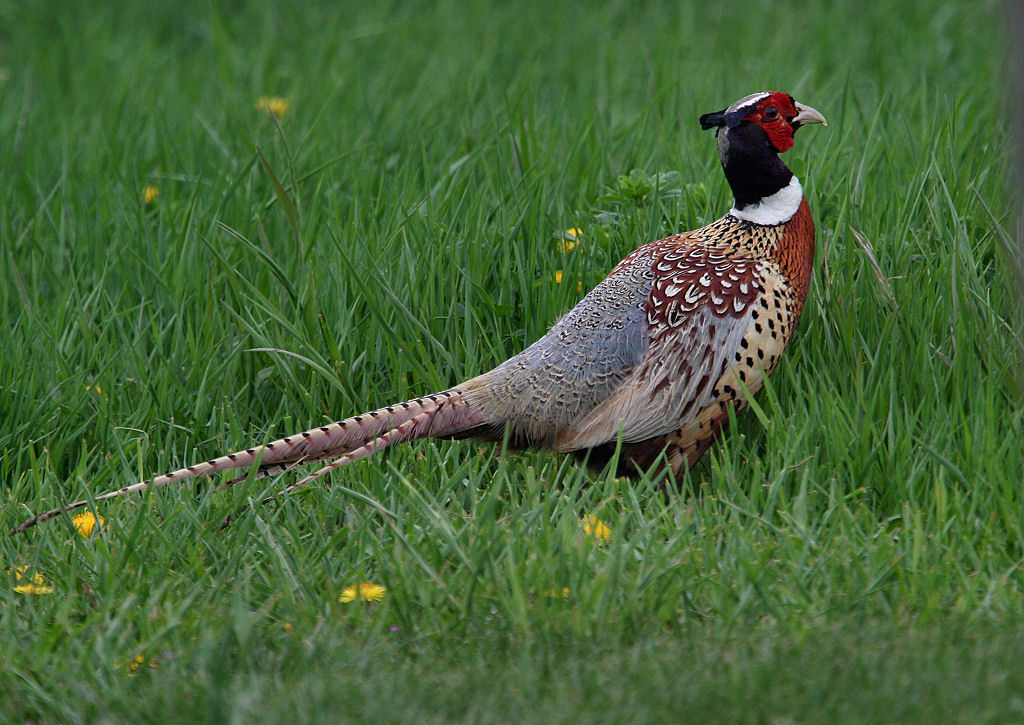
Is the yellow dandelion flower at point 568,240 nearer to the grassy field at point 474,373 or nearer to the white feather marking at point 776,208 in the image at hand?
the grassy field at point 474,373

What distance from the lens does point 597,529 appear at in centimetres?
292

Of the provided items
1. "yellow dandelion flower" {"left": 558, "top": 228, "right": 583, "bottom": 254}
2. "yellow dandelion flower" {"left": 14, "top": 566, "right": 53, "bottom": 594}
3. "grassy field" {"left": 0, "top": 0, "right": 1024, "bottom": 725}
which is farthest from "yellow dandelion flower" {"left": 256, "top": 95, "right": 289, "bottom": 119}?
"yellow dandelion flower" {"left": 14, "top": 566, "right": 53, "bottom": 594}

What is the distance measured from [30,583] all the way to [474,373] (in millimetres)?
1512

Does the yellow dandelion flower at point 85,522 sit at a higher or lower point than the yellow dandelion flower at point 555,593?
lower

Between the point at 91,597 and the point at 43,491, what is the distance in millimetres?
660

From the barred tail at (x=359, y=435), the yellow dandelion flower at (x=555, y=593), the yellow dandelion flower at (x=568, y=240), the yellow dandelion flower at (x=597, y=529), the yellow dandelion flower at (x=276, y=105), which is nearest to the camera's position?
the yellow dandelion flower at (x=555, y=593)

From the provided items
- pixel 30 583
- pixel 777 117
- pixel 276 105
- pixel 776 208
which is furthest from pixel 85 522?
pixel 276 105

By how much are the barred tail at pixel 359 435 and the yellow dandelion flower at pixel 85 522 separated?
0.03 meters

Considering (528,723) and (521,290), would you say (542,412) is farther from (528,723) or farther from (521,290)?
(528,723)

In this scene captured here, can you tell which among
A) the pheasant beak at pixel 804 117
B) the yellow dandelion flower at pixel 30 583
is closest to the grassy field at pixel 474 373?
the yellow dandelion flower at pixel 30 583

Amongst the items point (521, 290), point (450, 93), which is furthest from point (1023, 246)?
point (450, 93)

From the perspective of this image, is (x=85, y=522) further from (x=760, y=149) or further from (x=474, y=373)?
(x=760, y=149)

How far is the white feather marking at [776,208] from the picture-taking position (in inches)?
131

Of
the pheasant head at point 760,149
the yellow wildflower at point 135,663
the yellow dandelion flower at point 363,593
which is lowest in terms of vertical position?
the yellow wildflower at point 135,663
